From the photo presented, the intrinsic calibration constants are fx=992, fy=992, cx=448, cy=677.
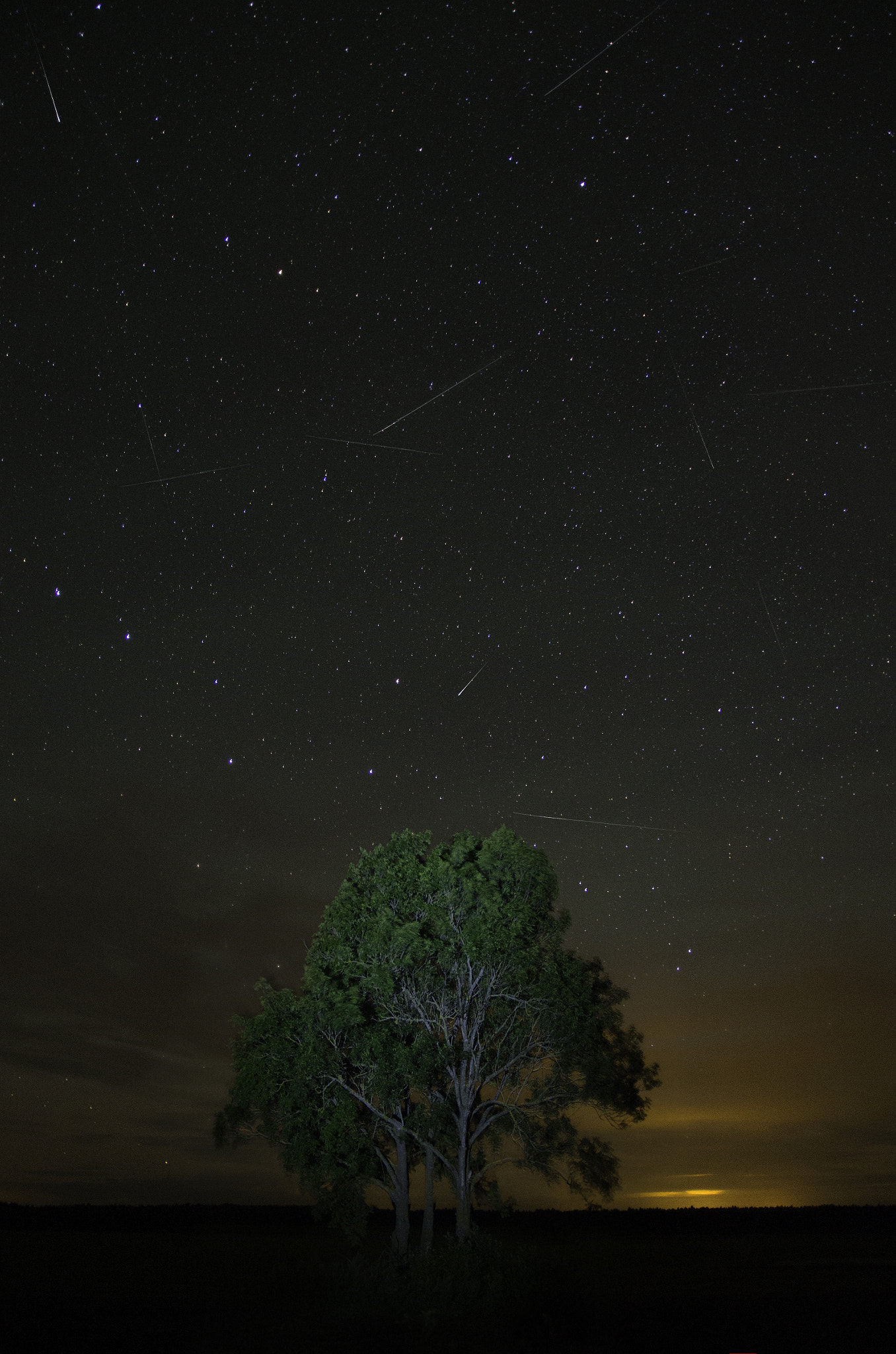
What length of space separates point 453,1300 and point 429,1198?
25.2 feet

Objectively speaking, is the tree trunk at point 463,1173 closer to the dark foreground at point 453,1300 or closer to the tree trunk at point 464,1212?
the tree trunk at point 464,1212

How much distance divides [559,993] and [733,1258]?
36012 millimetres

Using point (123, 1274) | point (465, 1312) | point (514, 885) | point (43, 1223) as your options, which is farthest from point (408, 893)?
point (43, 1223)

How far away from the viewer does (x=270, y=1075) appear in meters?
30.8

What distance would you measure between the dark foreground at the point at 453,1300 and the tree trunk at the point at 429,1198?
1715 mm

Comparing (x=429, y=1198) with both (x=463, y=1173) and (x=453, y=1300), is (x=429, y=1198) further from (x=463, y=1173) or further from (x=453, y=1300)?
(x=453, y=1300)

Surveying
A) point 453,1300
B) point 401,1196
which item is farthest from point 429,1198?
point 453,1300

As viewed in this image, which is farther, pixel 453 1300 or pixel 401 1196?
pixel 401 1196

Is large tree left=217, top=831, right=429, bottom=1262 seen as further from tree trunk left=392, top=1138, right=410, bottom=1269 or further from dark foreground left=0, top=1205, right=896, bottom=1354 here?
dark foreground left=0, top=1205, right=896, bottom=1354

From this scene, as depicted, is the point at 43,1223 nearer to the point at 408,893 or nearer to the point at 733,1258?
the point at 733,1258

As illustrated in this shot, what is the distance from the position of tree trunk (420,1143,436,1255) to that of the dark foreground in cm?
171

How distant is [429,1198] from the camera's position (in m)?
30.1

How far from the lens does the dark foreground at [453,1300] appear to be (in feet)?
66.7

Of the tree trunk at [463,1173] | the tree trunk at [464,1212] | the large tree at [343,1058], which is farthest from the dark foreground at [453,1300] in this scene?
the large tree at [343,1058]
